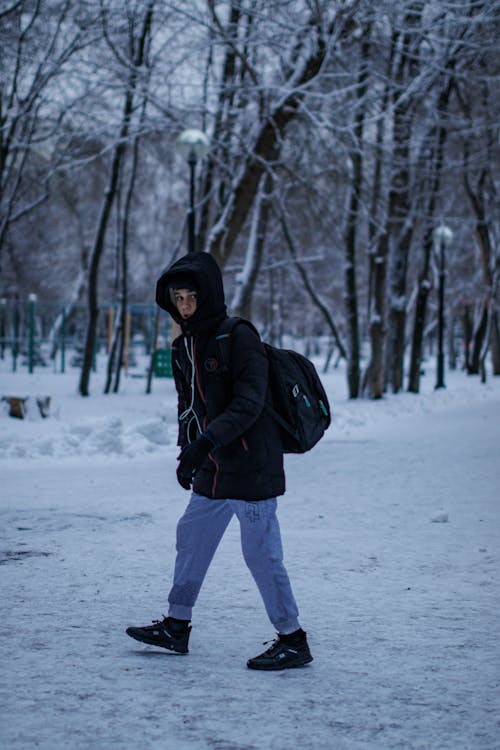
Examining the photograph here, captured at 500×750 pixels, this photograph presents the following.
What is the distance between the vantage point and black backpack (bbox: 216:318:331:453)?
3.94 metres

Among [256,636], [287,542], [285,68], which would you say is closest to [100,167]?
[285,68]

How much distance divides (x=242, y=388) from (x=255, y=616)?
1.51 m

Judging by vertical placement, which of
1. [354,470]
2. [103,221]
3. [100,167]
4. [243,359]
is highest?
[100,167]

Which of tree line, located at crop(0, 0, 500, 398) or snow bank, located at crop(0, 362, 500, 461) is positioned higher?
tree line, located at crop(0, 0, 500, 398)

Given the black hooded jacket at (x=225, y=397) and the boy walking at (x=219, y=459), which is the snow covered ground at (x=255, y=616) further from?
the black hooded jacket at (x=225, y=397)

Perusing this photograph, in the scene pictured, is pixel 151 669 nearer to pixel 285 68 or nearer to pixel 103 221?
pixel 285 68

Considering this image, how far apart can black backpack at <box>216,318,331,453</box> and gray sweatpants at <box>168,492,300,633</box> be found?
29 cm

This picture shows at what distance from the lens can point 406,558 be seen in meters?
6.22

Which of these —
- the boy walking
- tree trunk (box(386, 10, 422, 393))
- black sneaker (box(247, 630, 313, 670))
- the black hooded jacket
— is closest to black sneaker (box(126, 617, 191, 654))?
the boy walking

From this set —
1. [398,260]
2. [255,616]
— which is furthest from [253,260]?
[255,616]

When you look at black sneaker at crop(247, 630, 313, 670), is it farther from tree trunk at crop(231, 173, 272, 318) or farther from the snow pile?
tree trunk at crop(231, 173, 272, 318)

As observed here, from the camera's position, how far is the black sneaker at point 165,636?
4.03 metres

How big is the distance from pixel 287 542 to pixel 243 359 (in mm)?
3215

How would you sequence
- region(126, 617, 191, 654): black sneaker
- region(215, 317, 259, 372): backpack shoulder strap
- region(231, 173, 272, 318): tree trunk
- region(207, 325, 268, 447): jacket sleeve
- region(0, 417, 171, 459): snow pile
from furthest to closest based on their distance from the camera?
1. region(231, 173, 272, 318): tree trunk
2. region(0, 417, 171, 459): snow pile
3. region(126, 617, 191, 654): black sneaker
4. region(215, 317, 259, 372): backpack shoulder strap
5. region(207, 325, 268, 447): jacket sleeve
